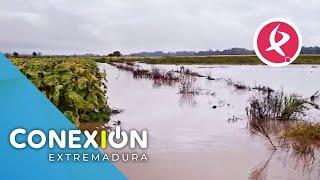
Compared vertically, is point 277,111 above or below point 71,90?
below

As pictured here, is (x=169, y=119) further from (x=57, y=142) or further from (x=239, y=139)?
(x=57, y=142)

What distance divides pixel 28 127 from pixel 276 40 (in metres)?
2.08

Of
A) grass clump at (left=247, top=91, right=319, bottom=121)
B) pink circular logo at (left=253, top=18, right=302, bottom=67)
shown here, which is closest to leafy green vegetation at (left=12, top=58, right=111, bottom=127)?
pink circular logo at (left=253, top=18, right=302, bottom=67)

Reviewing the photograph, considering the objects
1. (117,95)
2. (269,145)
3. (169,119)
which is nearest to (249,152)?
(269,145)

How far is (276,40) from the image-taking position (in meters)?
3.58

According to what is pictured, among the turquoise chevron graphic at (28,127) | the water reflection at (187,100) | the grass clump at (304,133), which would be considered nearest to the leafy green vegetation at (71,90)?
the turquoise chevron graphic at (28,127)

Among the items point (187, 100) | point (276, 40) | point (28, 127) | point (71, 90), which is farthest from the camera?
point (187, 100)

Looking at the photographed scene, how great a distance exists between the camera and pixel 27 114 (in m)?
3.15

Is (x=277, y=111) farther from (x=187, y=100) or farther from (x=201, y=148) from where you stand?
(x=187, y=100)

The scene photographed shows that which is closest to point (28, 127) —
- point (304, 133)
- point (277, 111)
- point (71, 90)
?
point (71, 90)

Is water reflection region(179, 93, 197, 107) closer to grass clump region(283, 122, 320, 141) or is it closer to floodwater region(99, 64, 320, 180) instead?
floodwater region(99, 64, 320, 180)

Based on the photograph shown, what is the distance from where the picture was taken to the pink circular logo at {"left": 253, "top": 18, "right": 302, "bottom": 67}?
141 inches

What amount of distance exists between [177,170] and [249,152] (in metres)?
1.57

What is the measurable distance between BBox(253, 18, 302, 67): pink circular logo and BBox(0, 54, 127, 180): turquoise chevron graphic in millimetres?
1612
